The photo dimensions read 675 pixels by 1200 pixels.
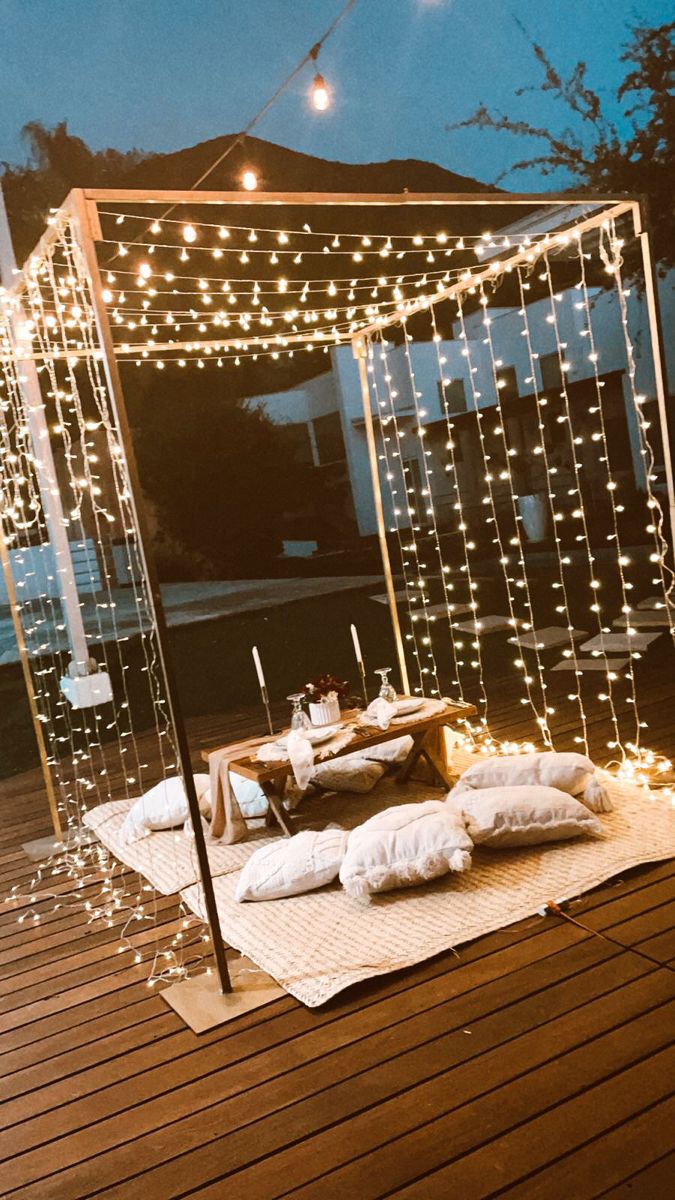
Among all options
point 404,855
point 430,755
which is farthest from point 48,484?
point 404,855

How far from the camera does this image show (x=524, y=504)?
10.7 metres

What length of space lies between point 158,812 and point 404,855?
1675mm

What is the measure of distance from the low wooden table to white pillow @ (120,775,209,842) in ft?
0.85

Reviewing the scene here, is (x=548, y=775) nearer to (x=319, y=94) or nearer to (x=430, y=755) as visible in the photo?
(x=430, y=755)

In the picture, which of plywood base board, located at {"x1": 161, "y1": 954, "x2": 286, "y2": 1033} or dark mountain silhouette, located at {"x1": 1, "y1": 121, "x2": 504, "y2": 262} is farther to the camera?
dark mountain silhouette, located at {"x1": 1, "y1": 121, "x2": 504, "y2": 262}

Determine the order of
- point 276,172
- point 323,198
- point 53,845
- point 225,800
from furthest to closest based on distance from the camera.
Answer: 1. point 276,172
2. point 53,845
3. point 225,800
4. point 323,198

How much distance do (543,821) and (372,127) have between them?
20995 millimetres

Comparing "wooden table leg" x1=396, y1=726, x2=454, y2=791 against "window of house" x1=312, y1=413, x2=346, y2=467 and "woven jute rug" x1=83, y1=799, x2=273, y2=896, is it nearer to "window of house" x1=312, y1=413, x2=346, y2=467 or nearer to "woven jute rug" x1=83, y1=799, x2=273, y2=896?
"woven jute rug" x1=83, y1=799, x2=273, y2=896

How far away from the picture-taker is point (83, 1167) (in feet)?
7.36

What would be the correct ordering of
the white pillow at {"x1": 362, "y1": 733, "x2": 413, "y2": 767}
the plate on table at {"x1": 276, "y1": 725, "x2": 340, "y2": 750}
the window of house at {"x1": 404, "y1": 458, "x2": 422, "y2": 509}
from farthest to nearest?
the window of house at {"x1": 404, "y1": 458, "x2": 422, "y2": 509}
the white pillow at {"x1": 362, "y1": 733, "x2": 413, "y2": 767}
the plate on table at {"x1": 276, "y1": 725, "x2": 340, "y2": 750}

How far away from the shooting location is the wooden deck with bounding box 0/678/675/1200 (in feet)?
6.68

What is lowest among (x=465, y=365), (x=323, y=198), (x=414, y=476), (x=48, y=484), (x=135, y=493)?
(x=135, y=493)

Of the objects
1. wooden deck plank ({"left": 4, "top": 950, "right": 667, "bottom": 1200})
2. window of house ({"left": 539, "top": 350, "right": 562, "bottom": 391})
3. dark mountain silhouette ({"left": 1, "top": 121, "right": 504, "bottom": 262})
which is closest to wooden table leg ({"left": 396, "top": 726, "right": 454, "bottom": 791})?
wooden deck plank ({"left": 4, "top": 950, "right": 667, "bottom": 1200})

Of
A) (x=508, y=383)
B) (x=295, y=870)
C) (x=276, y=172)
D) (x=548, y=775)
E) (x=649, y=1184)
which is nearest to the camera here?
(x=649, y=1184)
